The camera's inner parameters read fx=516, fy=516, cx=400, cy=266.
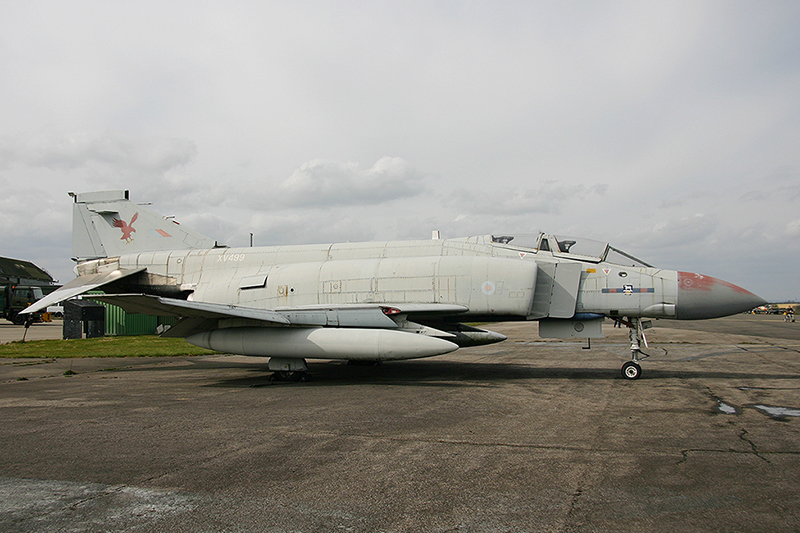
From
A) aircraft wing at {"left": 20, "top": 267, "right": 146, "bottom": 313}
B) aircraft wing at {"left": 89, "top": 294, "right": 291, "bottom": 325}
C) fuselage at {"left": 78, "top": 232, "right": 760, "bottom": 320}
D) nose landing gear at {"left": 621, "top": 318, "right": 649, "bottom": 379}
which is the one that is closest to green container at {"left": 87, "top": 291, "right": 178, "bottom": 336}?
aircraft wing at {"left": 20, "top": 267, "right": 146, "bottom": 313}

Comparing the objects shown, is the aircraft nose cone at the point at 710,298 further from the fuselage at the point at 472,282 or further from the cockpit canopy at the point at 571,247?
the cockpit canopy at the point at 571,247

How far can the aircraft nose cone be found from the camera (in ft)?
31.1

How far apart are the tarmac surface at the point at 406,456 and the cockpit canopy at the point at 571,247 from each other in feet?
8.14

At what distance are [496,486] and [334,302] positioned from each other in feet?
24.4

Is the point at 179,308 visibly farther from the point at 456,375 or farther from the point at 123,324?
the point at 123,324

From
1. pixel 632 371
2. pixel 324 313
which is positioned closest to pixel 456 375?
pixel 324 313

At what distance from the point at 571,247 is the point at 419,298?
11.1 ft

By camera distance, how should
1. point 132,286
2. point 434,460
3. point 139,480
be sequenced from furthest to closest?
point 132,286, point 434,460, point 139,480

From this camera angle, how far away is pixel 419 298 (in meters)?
10.6

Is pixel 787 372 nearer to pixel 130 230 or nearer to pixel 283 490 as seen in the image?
pixel 283 490

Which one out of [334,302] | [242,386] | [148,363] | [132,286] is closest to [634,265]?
[334,302]

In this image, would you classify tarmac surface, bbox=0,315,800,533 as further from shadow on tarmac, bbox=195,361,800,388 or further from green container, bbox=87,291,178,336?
green container, bbox=87,291,178,336

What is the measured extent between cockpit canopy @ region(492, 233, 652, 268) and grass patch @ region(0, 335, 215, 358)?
34.6 feet

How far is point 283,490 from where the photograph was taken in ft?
12.8
